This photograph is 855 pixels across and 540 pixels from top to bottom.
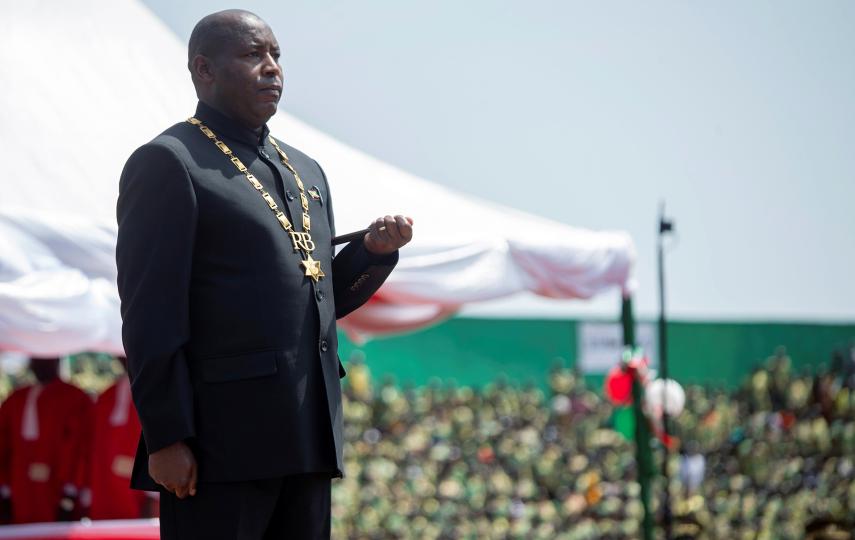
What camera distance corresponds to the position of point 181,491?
2094mm

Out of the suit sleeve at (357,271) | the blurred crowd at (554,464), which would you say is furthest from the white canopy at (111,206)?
the blurred crowd at (554,464)

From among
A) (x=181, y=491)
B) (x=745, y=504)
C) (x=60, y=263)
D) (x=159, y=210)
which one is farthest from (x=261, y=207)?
(x=745, y=504)

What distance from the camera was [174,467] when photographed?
6.81ft

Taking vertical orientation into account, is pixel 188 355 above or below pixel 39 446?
above

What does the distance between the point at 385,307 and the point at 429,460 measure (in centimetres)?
472

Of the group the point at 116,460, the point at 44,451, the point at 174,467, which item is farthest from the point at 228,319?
the point at 44,451

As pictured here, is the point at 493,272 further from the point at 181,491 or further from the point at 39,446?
the point at 181,491

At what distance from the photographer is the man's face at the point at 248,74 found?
2256 mm

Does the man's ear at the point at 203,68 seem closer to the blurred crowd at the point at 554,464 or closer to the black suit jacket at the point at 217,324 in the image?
the black suit jacket at the point at 217,324

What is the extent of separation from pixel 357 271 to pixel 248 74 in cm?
42

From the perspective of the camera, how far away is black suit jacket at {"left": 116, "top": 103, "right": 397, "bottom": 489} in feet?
6.86

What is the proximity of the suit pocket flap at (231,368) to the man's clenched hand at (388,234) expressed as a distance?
338mm

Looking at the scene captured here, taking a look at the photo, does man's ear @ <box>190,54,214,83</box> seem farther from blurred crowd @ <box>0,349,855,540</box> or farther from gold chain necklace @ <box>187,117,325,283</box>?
blurred crowd @ <box>0,349,855,540</box>

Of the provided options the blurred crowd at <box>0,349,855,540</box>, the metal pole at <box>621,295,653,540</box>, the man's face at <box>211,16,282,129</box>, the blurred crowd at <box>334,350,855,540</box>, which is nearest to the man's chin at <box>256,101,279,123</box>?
the man's face at <box>211,16,282,129</box>
